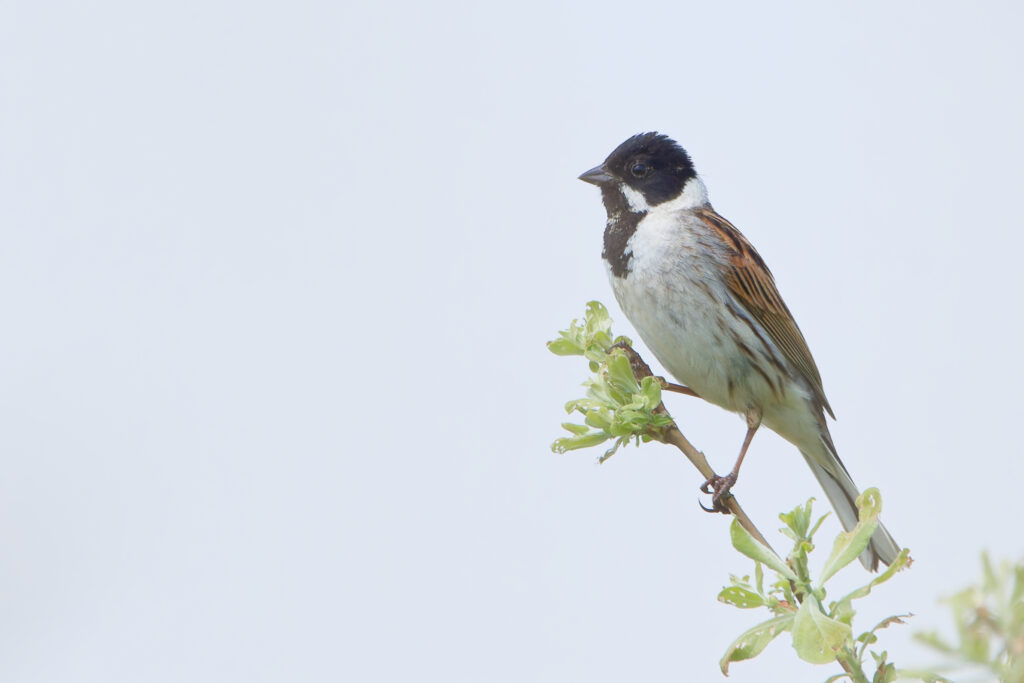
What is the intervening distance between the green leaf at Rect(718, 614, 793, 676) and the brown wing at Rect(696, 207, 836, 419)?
2.93 meters

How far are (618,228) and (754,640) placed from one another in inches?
124

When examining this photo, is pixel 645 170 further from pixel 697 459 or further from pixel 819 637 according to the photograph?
pixel 819 637

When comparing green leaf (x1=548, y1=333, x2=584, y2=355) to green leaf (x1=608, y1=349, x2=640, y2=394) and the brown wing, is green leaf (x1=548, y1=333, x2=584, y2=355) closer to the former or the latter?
green leaf (x1=608, y1=349, x2=640, y2=394)

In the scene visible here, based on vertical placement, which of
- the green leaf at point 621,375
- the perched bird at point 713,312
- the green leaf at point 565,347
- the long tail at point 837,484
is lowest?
the green leaf at point 621,375

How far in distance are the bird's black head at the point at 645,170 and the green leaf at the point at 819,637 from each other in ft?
11.4

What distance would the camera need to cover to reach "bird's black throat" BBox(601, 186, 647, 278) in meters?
4.68

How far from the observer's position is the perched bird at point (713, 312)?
4.57 meters

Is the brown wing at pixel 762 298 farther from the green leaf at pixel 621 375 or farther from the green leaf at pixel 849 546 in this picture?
the green leaf at pixel 849 546

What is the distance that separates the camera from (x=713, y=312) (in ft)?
15.2

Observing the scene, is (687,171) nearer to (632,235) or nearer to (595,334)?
(632,235)

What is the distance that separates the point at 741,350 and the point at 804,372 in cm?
39

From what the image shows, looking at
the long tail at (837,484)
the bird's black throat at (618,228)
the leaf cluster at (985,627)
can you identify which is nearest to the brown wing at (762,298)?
the long tail at (837,484)

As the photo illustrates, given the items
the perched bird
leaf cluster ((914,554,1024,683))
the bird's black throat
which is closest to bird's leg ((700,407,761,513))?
the perched bird

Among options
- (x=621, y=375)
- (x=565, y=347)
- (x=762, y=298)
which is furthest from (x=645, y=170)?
(x=621, y=375)
